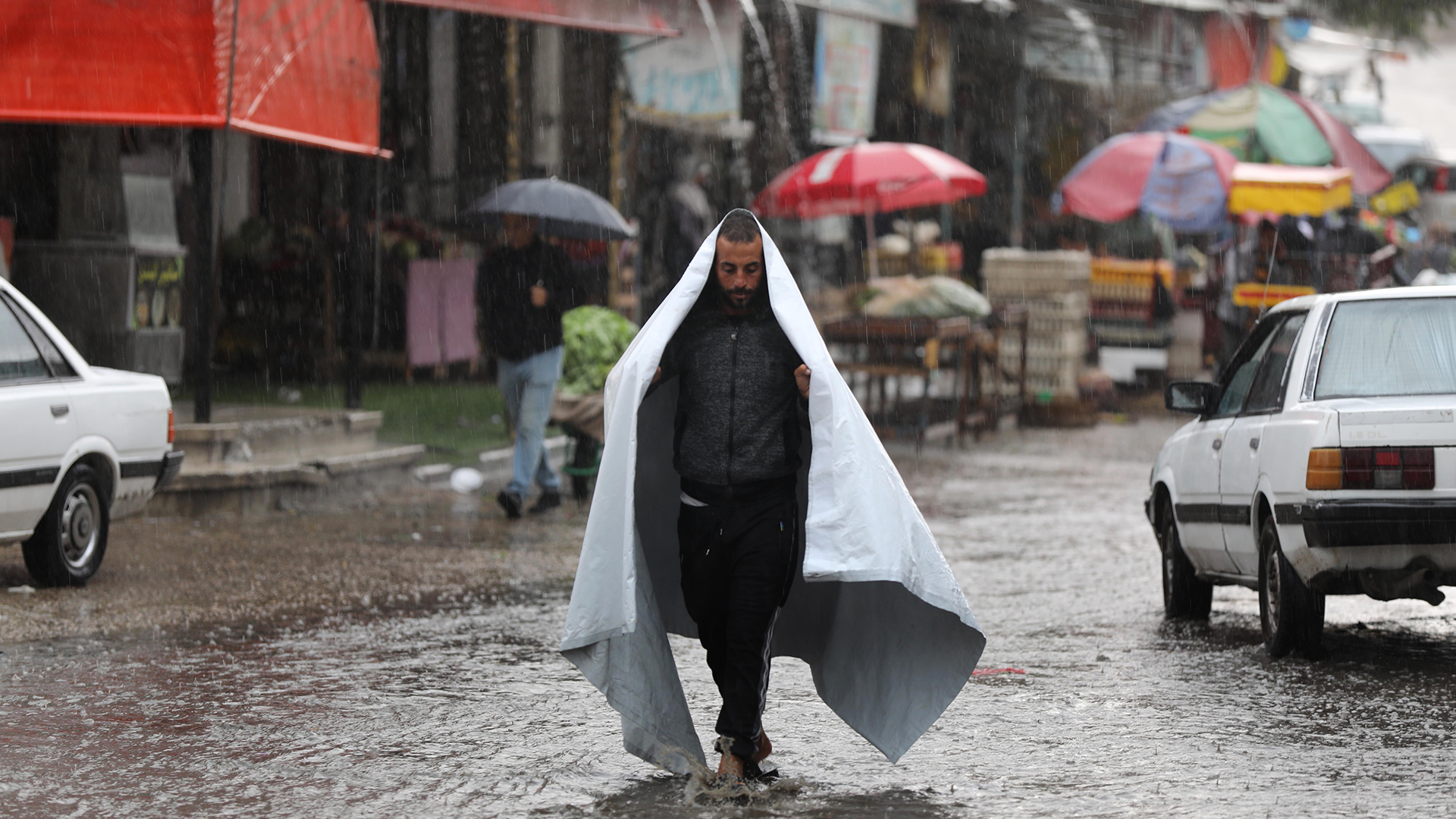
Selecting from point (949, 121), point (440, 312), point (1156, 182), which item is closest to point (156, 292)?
point (440, 312)

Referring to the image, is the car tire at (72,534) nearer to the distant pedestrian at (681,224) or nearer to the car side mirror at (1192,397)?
the car side mirror at (1192,397)

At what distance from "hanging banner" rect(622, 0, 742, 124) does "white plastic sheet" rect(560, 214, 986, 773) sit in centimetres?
1339

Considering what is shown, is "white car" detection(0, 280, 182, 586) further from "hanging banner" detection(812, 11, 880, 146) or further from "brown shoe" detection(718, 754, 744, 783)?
"hanging banner" detection(812, 11, 880, 146)

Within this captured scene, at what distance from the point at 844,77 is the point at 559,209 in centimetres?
1004

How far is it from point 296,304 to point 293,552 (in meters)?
7.89

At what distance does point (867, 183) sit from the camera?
56.9 feet

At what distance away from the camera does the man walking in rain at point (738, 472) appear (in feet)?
17.0

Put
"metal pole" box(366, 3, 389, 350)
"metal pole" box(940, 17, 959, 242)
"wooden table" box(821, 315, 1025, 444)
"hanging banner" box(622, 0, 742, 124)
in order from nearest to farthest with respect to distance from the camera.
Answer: "wooden table" box(821, 315, 1025, 444) → "metal pole" box(366, 3, 389, 350) → "hanging banner" box(622, 0, 742, 124) → "metal pole" box(940, 17, 959, 242)

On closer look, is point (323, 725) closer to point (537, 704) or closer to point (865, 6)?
point (537, 704)

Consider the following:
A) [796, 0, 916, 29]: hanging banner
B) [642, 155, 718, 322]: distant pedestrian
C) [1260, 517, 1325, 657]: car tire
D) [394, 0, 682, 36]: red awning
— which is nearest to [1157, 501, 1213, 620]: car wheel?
[1260, 517, 1325, 657]: car tire

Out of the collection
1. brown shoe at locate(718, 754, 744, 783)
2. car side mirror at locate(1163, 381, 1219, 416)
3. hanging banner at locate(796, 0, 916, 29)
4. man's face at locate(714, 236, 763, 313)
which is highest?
hanging banner at locate(796, 0, 916, 29)

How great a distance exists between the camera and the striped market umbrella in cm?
2153

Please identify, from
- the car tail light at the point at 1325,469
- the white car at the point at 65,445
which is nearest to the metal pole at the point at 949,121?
the white car at the point at 65,445

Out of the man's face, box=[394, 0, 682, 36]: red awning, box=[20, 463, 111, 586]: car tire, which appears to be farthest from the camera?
box=[394, 0, 682, 36]: red awning
